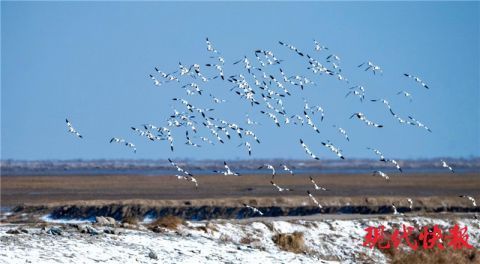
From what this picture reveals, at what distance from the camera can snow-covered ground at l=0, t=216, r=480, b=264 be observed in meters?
28.2

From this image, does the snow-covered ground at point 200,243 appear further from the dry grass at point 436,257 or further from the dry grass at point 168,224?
the dry grass at point 436,257

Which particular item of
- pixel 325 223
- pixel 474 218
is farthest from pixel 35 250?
pixel 474 218

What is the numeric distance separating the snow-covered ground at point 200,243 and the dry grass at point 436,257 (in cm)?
74

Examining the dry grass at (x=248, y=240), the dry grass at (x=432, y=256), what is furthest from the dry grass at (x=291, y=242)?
the dry grass at (x=432, y=256)

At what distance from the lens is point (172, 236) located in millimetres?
33781

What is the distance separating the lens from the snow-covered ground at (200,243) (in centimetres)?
2819

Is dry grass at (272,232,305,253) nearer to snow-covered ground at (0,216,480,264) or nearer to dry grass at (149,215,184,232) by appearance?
snow-covered ground at (0,216,480,264)

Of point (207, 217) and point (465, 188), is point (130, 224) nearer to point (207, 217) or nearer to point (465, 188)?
point (207, 217)

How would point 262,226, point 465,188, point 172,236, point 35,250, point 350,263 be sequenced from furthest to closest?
point 465,188 < point 262,226 < point 350,263 < point 172,236 < point 35,250

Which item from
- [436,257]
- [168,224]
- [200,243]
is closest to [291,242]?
[168,224]

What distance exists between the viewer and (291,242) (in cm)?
3697

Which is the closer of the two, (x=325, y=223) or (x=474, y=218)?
(x=325, y=223)

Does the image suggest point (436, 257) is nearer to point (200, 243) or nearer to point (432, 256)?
point (432, 256)

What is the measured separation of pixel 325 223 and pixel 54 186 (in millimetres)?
66589
